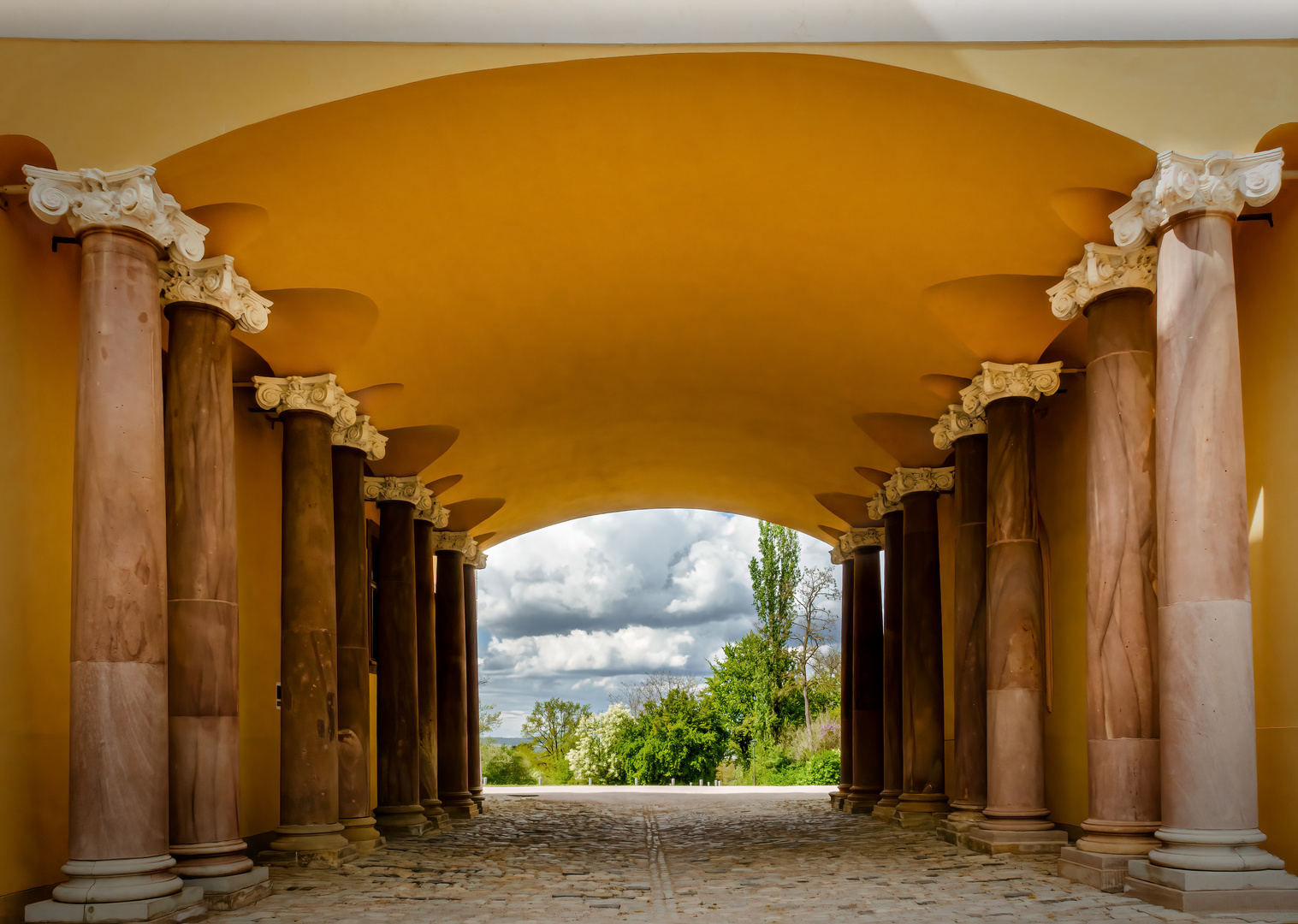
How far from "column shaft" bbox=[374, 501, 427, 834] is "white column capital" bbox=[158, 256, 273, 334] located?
30.8 feet

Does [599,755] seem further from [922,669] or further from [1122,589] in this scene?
[1122,589]

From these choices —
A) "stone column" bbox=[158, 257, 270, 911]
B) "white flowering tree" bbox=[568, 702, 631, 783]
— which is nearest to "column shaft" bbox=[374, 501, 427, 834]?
"stone column" bbox=[158, 257, 270, 911]

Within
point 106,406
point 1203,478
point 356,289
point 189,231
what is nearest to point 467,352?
point 356,289

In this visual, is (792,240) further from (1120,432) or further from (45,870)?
(45,870)

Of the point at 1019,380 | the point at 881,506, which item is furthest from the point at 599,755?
the point at 1019,380

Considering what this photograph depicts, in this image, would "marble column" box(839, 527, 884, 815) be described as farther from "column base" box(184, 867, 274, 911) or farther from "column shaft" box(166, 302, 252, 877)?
"column shaft" box(166, 302, 252, 877)

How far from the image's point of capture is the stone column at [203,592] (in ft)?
36.7

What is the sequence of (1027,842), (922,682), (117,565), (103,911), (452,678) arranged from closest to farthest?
1. (103,911)
2. (117,565)
3. (1027,842)
4. (922,682)
5. (452,678)

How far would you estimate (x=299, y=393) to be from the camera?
16328 mm

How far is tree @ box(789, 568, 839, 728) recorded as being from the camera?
5088 cm

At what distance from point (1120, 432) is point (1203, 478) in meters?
1.59

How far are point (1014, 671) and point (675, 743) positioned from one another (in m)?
27.3

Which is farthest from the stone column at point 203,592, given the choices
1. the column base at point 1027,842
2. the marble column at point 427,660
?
the marble column at point 427,660

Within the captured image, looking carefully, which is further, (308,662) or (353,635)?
(353,635)
